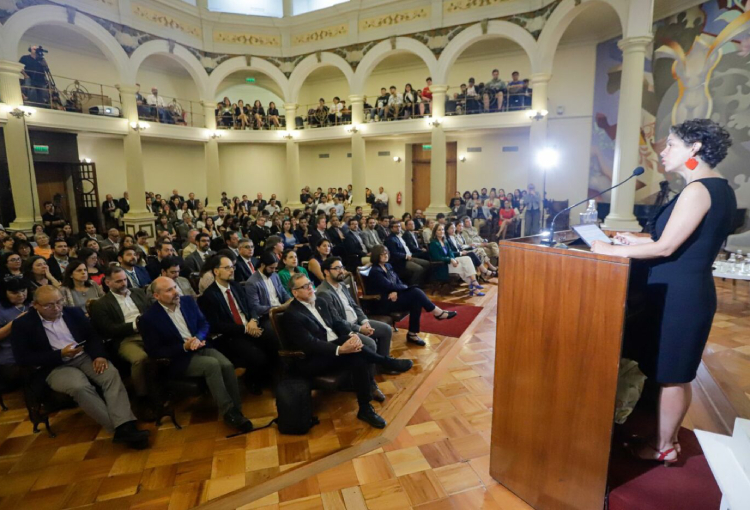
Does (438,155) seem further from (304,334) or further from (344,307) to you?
(304,334)

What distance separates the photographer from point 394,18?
11.5 m

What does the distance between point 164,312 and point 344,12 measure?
1160 centimetres

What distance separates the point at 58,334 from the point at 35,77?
925 centimetres

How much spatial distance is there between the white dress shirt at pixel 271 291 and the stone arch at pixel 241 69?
1068 centimetres

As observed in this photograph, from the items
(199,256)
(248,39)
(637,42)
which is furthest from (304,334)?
(248,39)

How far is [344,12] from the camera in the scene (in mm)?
12023

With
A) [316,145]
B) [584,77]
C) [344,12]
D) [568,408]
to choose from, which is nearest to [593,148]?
[584,77]

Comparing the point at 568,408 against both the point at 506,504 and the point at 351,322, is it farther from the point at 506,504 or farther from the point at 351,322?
the point at 351,322

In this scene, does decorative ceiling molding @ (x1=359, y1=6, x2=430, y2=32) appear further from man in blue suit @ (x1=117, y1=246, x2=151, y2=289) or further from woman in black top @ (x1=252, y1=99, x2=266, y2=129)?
man in blue suit @ (x1=117, y1=246, x2=151, y2=289)

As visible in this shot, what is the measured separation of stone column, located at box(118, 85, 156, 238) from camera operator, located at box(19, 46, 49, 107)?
1.55 metres

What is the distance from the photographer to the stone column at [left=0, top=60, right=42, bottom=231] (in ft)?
27.2

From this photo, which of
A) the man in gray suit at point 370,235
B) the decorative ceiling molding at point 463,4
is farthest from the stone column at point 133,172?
the decorative ceiling molding at point 463,4

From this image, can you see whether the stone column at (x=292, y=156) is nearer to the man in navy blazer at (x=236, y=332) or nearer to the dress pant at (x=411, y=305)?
the dress pant at (x=411, y=305)

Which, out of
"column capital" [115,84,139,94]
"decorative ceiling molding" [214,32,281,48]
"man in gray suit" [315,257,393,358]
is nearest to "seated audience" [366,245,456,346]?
"man in gray suit" [315,257,393,358]
